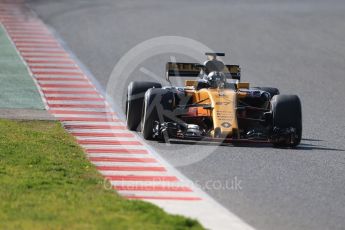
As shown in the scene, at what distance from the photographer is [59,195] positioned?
1245cm

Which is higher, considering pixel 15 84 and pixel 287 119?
pixel 287 119

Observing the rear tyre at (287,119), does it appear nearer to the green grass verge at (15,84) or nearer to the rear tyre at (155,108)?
the rear tyre at (155,108)

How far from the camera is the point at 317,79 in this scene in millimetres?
27797

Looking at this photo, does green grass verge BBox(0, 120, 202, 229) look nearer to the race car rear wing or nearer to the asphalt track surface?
the asphalt track surface

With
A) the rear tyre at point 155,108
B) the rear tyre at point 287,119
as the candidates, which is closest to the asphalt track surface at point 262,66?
the rear tyre at point 287,119

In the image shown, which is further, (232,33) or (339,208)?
(232,33)

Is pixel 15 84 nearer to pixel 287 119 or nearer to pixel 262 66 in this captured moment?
pixel 262 66

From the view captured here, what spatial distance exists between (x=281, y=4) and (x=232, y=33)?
26.2 feet

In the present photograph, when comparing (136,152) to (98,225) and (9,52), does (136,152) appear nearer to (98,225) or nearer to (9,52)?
(98,225)

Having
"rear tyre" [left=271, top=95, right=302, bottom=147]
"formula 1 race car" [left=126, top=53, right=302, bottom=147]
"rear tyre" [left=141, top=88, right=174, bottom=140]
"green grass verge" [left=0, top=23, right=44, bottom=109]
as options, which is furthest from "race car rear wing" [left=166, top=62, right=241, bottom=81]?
"green grass verge" [left=0, top=23, right=44, bottom=109]

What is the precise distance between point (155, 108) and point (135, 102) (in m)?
1.36

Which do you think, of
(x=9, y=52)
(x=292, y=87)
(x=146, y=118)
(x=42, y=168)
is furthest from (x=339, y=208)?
(x=9, y=52)

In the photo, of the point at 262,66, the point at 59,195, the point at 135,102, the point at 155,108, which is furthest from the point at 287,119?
the point at 262,66

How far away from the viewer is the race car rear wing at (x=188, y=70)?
1917cm
